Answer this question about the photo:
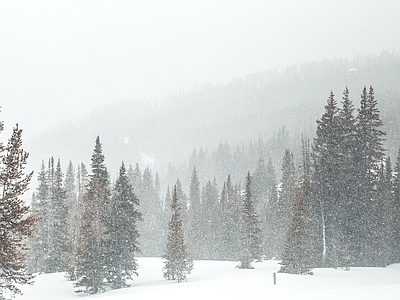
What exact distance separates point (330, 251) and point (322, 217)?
3634 mm

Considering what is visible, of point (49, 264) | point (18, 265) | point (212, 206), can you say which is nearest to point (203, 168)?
point (212, 206)

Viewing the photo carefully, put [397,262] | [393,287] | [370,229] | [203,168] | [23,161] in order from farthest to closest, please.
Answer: [203,168]
[397,262]
[370,229]
[393,287]
[23,161]

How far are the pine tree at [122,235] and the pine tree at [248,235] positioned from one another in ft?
45.2

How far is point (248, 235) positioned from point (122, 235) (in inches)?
650

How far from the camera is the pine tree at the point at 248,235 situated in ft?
152

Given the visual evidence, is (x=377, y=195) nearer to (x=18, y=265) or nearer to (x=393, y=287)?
(x=393, y=287)

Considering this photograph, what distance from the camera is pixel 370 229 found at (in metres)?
39.6

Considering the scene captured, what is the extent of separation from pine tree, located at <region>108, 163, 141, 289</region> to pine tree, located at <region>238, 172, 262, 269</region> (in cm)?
1377

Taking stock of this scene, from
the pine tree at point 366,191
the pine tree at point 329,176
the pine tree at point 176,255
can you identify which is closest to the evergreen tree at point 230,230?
the pine tree at point 329,176

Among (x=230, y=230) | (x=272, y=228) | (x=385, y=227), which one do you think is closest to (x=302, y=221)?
(x=385, y=227)

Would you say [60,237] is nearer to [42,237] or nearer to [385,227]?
[42,237]

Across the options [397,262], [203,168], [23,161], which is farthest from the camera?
[203,168]

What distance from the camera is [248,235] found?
4766cm

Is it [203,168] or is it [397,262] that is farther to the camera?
[203,168]
